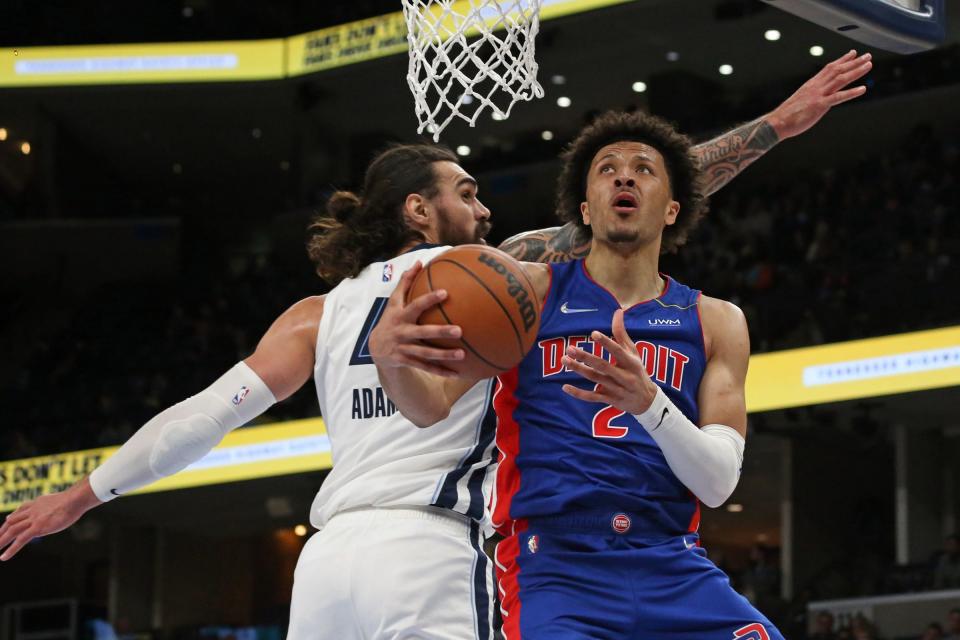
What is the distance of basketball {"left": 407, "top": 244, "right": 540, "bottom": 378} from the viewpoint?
10.8 ft

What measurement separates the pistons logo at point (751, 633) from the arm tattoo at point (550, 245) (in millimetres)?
1274

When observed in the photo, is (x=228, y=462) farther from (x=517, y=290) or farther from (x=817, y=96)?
(x=517, y=290)

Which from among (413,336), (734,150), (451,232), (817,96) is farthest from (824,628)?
(413,336)

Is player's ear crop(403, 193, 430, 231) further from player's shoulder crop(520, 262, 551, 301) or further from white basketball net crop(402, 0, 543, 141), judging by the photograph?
white basketball net crop(402, 0, 543, 141)

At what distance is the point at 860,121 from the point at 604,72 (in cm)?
400

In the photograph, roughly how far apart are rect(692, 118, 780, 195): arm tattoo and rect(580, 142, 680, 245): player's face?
0.75 m

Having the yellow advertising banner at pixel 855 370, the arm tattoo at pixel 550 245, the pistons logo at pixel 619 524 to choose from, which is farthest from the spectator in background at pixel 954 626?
the pistons logo at pixel 619 524

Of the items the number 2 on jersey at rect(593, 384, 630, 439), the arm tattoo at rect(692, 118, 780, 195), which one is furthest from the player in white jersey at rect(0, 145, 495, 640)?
the arm tattoo at rect(692, 118, 780, 195)

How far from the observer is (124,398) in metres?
19.4

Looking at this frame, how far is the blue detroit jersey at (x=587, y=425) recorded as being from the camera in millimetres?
Answer: 3654

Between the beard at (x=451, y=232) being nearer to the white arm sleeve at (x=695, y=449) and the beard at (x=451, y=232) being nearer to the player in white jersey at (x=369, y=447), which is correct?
the player in white jersey at (x=369, y=447)

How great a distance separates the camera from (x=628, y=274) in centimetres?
395

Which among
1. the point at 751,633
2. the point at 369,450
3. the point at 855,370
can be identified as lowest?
the point at 751,633

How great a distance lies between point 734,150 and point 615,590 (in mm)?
1944
